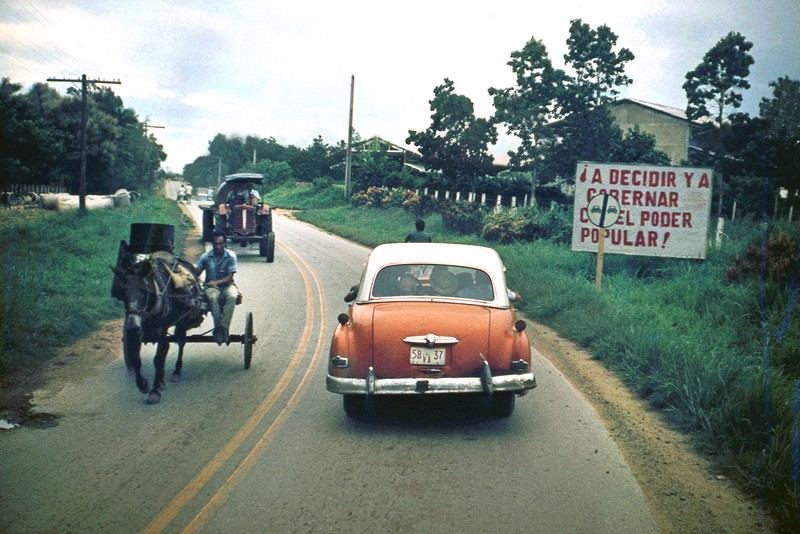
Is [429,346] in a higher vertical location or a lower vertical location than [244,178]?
lower

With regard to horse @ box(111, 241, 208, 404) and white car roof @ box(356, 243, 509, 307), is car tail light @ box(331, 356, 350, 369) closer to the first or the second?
white car roof @ box(356, 243, 509, 307)

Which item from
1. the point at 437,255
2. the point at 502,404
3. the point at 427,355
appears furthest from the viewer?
the point at 437,255

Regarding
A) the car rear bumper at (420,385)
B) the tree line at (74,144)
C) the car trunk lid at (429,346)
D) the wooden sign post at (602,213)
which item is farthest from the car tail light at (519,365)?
the tree line at (74,144)

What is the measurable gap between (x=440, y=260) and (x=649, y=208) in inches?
395

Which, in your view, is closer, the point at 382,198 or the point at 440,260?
the point at 440,260

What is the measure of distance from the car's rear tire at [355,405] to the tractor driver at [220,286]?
2.69 meters

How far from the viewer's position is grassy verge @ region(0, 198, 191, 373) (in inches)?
444

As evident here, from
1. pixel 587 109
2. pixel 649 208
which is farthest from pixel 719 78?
pixel 649 208

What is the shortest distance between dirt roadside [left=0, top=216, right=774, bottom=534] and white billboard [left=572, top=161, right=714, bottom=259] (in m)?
4.80

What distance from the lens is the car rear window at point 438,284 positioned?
319 inches

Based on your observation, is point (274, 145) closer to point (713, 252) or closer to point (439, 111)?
point (439, 111)

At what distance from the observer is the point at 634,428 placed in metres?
7.82

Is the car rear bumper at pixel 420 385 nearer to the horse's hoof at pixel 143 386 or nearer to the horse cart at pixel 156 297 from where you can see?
the horse cart at pixel 156 297

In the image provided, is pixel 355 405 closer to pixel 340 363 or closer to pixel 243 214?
pixel 340 363
